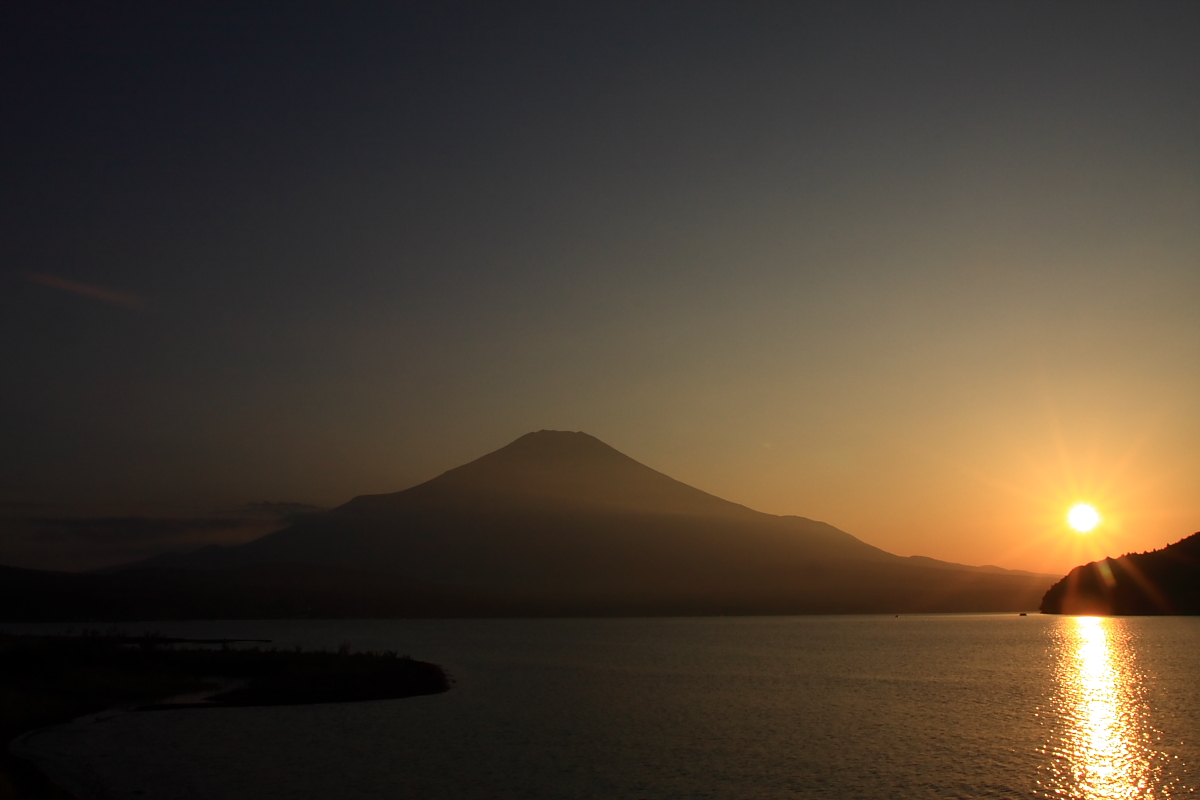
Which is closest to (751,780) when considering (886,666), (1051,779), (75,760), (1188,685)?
(1051,779)

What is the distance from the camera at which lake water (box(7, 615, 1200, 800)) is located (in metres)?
29.4

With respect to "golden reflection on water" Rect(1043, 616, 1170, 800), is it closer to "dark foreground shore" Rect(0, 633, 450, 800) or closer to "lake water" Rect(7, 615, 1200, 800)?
"lake water" Rect(7, 615, 1200, 800)

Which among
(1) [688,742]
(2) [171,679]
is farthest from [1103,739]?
(2) [171,679]

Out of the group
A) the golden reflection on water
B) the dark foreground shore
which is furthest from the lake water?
the dark foreground shore

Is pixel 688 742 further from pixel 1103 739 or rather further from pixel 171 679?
pixel 171 679

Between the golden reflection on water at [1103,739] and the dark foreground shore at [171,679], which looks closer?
the golden reflection on water at [1103,739]

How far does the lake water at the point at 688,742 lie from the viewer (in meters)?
29.4

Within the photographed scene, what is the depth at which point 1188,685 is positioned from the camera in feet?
195

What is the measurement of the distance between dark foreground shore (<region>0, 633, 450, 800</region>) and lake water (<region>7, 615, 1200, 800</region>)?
3082 millimetres

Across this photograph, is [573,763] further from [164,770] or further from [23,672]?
[23,672]

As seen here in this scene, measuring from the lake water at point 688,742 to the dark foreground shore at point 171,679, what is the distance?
3082mm

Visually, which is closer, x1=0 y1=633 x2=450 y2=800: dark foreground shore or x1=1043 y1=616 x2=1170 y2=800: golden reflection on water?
x1=1043 y1=616 x2=1170 y2=800: golden reflection on water

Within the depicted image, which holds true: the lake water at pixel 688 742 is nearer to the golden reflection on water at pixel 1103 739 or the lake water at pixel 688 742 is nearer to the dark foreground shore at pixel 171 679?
the golden reflection on water at pixel 1103 739

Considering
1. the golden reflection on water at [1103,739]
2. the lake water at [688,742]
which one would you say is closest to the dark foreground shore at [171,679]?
the lake water at [688,742]
